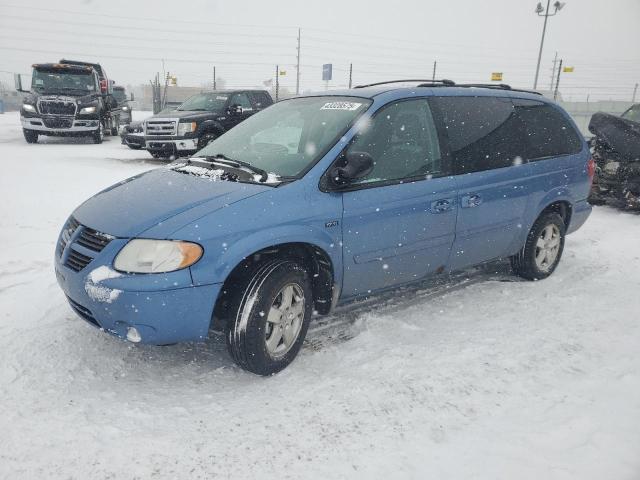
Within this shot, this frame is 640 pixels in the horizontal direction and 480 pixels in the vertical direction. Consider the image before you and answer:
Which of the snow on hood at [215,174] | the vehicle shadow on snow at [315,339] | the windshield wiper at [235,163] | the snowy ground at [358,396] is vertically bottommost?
the vehicle shadow on snow at [315,339]

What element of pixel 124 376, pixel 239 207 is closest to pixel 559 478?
pixel 239 207

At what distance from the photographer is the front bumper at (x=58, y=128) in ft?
47.8

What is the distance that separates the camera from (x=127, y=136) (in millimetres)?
13227

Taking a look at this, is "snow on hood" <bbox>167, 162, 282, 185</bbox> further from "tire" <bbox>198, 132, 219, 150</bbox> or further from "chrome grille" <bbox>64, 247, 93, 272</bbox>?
"tire" <bbox>198, 132, 219, 150</bbox>

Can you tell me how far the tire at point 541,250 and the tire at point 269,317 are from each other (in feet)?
8.43

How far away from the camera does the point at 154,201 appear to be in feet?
9.96

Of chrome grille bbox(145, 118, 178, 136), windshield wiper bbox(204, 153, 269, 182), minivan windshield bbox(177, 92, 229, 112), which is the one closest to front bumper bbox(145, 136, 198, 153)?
chrome grille bbox(145, 118, 178, 136)

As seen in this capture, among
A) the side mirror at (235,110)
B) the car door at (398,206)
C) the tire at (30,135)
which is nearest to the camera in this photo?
the car door at (398,206)

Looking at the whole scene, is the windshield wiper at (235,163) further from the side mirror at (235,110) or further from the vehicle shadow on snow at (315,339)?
the side mirror at (235,110)

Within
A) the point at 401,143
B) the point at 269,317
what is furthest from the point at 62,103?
the point at 269,317

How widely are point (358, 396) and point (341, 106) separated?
6.91 feet

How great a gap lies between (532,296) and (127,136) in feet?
38.7

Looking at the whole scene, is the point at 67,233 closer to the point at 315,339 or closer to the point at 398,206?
the point at 315,339

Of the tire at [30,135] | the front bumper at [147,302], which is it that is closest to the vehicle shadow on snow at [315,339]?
the front bumper at [147,302]
